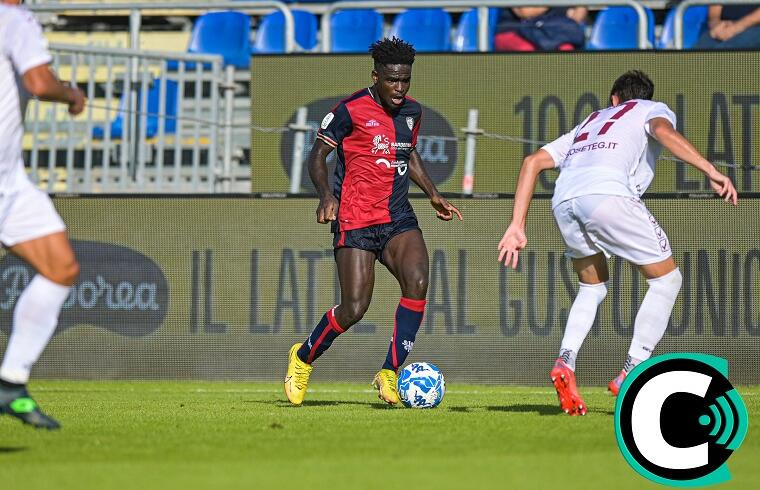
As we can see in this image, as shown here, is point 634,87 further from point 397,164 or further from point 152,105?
point 152,105

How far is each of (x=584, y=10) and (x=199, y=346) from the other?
19.8 ft

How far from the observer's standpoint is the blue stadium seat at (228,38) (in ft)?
55.0

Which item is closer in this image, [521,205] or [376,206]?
[521,205]

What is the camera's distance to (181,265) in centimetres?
1266

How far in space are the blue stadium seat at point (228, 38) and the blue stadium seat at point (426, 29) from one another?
1.93 m

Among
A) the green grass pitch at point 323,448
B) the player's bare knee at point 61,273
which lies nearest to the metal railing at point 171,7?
the green grass pitch at point 323,448

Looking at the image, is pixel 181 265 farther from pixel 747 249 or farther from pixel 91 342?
pixel 747 249

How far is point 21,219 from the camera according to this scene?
6473 mm

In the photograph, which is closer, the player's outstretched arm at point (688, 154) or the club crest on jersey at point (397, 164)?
the player's outstretched arm at point (688, 154)

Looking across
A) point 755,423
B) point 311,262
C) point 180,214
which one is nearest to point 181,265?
point 180,214

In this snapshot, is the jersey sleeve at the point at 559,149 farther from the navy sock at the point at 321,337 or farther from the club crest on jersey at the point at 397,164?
the navy sock at the point at 321,337

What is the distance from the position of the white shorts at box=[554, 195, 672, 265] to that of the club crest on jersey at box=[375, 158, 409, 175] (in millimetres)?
1488

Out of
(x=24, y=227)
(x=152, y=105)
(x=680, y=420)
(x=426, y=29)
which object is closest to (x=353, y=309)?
(x=24, y=227)

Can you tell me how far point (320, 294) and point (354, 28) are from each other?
4854 millimetres
